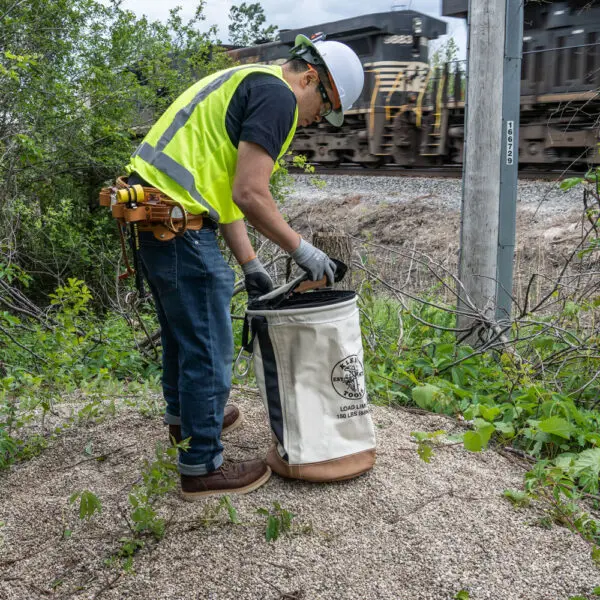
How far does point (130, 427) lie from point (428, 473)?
1.57 metres

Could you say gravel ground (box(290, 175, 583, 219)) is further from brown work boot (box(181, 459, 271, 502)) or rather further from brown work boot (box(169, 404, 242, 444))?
brown work boot (box(181, 459, 271, 502))

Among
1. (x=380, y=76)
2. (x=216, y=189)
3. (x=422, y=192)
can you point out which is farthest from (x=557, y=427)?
(x=380, y=76)

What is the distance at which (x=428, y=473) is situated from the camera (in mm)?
3156

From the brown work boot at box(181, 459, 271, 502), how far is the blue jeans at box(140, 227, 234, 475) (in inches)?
1.5

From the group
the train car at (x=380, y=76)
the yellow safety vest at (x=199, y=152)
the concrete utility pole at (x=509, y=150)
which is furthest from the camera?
the train car at (x=380, y=76)

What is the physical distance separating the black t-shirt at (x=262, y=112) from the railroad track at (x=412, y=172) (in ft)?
34.4

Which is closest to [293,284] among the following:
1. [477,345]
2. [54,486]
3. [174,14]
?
[54,486]

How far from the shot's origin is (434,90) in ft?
48.3

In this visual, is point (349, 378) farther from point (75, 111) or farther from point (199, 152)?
point (75, 111)

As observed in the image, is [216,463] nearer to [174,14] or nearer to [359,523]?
[359,523]

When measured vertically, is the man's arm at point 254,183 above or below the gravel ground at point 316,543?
above

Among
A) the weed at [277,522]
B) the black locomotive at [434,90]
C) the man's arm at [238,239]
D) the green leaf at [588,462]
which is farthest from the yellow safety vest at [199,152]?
the black locomotive at [434,90]

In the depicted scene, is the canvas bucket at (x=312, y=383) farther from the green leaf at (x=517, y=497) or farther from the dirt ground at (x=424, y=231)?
the dirt ground at (x=424, y=231)

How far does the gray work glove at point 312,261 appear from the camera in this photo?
284cm
